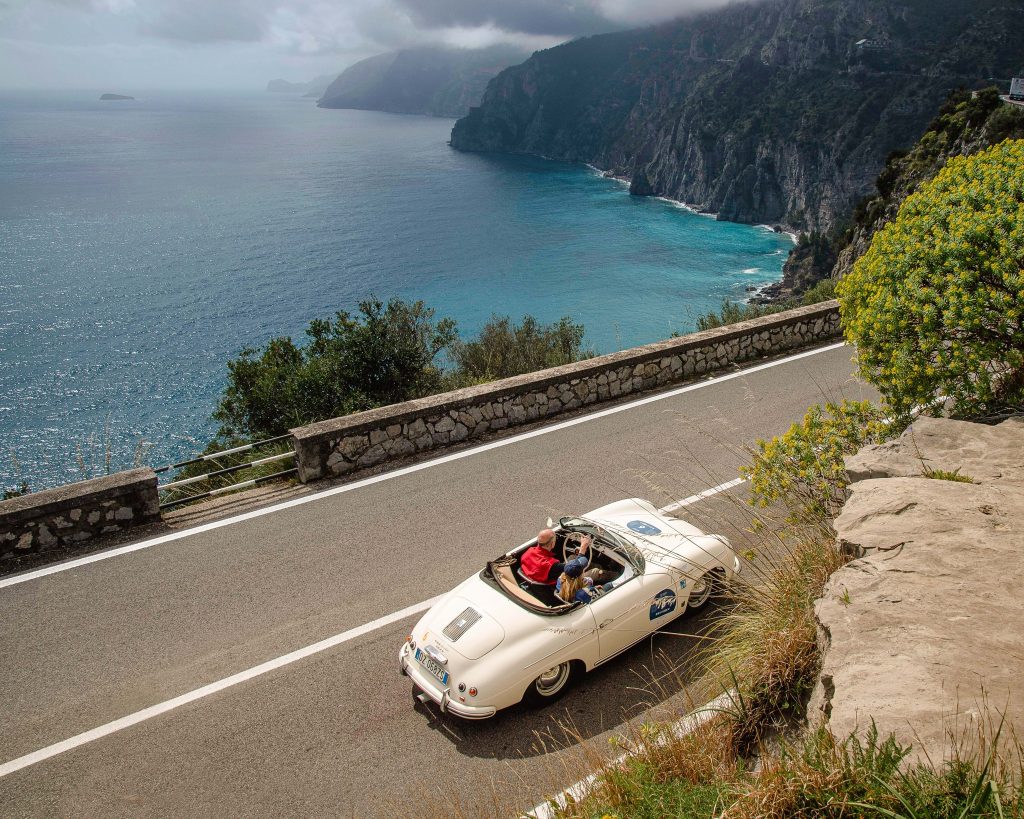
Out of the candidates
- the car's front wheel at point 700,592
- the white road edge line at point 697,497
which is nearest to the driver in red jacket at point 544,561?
the car's front wheel at point 700,592

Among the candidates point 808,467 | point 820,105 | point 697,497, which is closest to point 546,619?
point 808,467

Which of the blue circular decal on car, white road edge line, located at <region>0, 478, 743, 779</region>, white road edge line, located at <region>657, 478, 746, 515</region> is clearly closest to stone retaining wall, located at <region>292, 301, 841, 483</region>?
white road edge line, located at <region>657, 478, 746, 515</region>

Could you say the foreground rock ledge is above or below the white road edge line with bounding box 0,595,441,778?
above

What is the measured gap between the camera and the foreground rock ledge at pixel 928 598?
150 inches

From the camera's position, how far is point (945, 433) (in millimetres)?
6590

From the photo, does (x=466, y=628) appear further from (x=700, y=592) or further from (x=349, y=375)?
(x=349, y=375)

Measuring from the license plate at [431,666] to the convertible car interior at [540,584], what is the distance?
0.88m

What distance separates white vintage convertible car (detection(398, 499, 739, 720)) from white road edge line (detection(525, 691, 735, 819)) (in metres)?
1.12

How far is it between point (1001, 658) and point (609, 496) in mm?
6037

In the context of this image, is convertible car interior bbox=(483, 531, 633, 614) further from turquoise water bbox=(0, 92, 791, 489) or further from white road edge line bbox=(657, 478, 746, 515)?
turquoise water bbox=(0, 92, 791, 489)

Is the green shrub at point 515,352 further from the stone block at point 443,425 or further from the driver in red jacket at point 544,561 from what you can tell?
the driver in red jacket at point 544,561

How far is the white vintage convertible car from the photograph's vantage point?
621 centimetres

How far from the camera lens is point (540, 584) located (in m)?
6.96

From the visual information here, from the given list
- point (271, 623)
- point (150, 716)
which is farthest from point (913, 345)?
point (150, 716)
